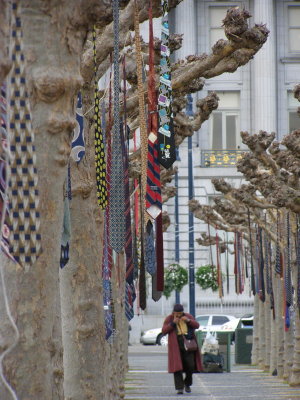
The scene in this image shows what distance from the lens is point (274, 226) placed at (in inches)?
1188

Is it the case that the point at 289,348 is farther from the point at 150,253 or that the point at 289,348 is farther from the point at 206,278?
the point at 206,278

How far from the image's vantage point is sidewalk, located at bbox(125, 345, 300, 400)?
21938mm

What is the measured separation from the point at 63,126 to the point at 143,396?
14885 mm

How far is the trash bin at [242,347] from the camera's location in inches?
1463

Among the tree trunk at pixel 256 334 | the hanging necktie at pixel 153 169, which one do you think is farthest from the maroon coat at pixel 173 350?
the hanging necktie at pixel 153 169

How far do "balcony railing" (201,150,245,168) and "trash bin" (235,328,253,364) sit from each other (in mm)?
18012

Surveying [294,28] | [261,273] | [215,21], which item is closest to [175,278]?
[215,21]

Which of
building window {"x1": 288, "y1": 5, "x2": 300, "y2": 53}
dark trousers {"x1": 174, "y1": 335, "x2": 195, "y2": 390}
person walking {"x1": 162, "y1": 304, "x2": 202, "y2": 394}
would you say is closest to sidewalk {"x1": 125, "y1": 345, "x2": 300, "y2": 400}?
dark trousers {"x1": 174, "y1": 335, "x2": 195, "y2": 390}

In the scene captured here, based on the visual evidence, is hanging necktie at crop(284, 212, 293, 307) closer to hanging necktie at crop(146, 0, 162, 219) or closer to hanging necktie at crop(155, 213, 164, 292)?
hanging necktie at crop(146, 0, 162, 219)

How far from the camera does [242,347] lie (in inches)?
1473

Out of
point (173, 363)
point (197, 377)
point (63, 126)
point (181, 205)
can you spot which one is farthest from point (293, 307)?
point (181, 205)

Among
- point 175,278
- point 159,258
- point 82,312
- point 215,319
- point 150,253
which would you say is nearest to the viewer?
point 159,258

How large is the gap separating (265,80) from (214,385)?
106 feet

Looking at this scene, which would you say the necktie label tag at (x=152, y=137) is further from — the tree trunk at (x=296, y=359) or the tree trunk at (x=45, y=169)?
the tree trunk at (x=296, y=359)
